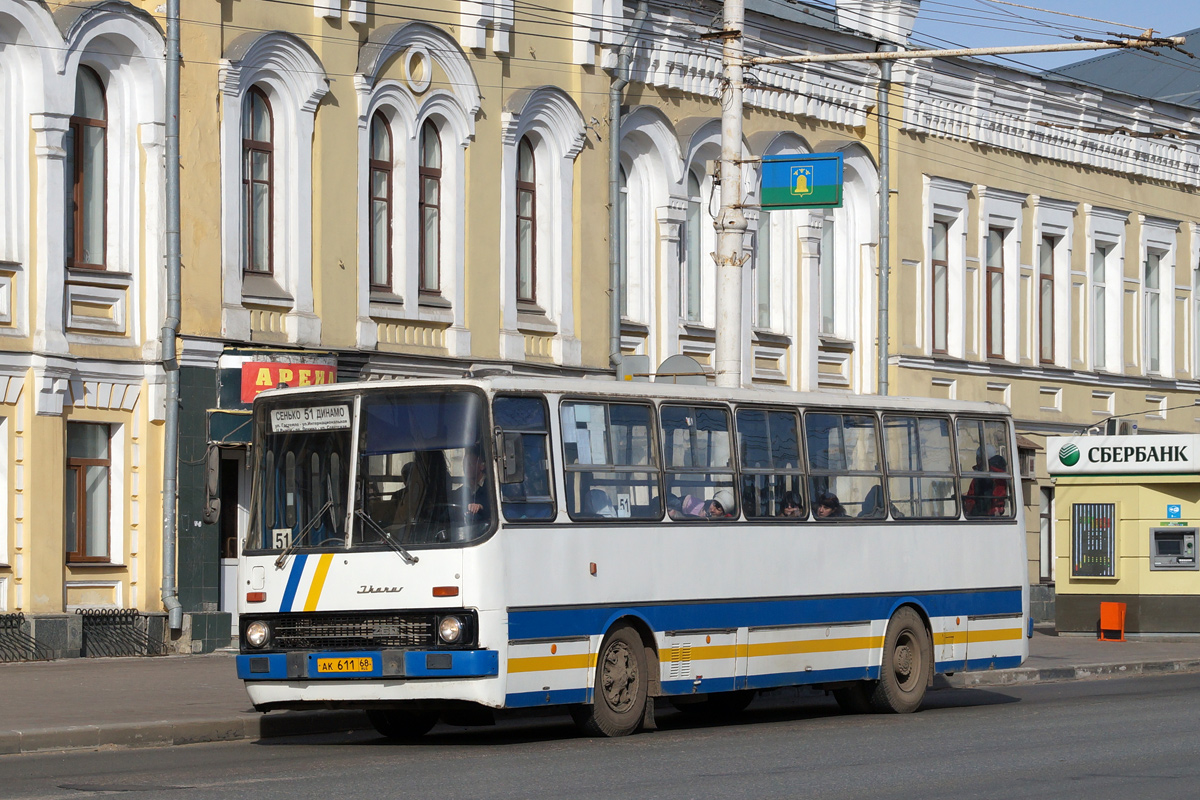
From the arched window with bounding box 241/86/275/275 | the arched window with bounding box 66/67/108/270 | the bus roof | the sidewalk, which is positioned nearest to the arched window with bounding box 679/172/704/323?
the arched window with bounding box 241/86/275/275

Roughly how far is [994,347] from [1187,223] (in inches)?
291

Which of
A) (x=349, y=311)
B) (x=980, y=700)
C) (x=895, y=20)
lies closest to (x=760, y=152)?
(x=895, y=20)

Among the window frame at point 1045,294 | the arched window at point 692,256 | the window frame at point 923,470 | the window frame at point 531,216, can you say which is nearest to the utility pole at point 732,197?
the window frame at point 923,470

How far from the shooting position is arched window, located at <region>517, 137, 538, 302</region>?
29.0 meters

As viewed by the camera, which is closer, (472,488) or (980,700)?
(472,488)

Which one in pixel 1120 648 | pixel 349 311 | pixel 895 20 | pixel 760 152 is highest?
pixel 895 20

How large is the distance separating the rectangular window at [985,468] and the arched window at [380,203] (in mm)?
9809

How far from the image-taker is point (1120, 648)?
2892 centimetres

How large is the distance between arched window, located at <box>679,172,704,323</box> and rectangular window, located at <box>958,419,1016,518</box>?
12.2 meters

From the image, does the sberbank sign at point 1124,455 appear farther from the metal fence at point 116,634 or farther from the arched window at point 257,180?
the metal fence at point 116,634

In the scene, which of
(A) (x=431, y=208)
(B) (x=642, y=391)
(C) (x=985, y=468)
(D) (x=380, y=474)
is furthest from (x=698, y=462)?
(A) (x=431, y=208)

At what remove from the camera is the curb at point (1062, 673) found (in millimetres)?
23234

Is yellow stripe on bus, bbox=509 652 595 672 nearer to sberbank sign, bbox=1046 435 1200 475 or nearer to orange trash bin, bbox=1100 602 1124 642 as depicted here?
orange trash bin, bbox=1100 602 1124 642

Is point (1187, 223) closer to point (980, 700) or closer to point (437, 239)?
point (437, 239)
